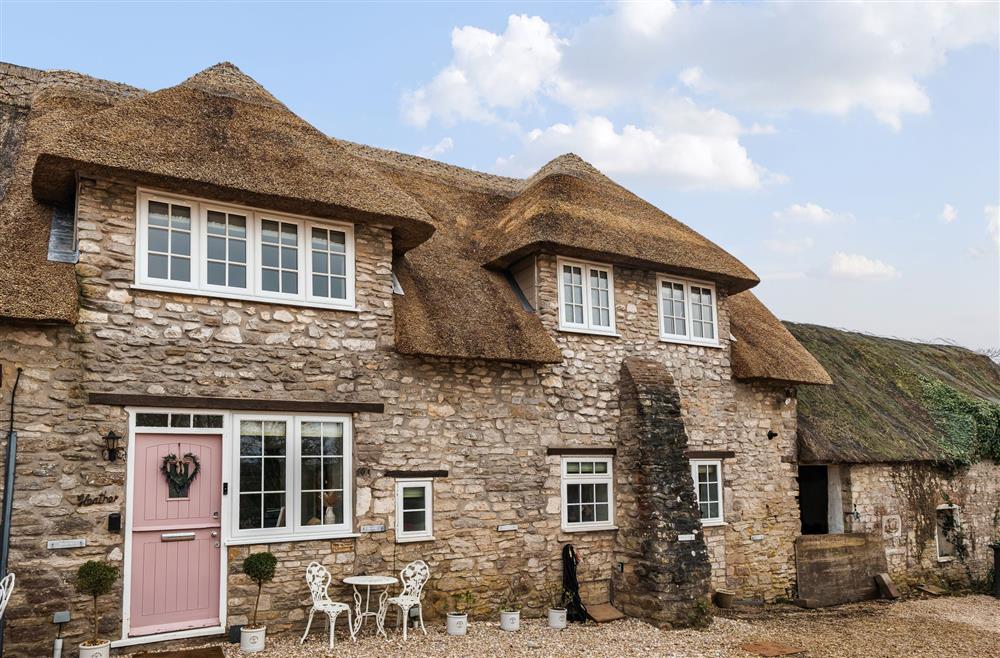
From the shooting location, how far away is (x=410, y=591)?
31.3 feet

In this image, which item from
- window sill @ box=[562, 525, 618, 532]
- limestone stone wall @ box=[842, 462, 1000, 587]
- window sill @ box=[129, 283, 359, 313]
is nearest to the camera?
window sill @ box=[129, 283, 359, 313]

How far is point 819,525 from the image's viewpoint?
1673 cm

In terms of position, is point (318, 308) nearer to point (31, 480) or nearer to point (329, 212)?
point (329, 212)

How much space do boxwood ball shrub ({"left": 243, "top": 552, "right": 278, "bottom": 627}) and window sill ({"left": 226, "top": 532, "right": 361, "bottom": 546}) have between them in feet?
0.55

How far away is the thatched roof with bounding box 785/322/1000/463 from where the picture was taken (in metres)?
14.9

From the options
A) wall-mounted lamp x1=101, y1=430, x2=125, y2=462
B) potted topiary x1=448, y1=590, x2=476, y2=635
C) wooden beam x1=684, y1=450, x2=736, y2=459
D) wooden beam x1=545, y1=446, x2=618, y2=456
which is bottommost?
potted topiary x1=448, y1=590, x2=476, y2=635

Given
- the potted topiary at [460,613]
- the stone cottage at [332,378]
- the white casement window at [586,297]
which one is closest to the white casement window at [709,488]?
the stone cottage at [332,378]

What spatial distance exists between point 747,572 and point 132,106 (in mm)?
11557

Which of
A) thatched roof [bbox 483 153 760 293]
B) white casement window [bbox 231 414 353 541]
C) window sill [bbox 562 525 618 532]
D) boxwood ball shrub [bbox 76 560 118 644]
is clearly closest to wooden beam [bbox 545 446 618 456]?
window sill [bbox 562 525 618 532]

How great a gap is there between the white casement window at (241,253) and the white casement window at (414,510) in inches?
97.5

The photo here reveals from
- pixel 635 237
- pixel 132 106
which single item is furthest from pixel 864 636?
pixel 132 106

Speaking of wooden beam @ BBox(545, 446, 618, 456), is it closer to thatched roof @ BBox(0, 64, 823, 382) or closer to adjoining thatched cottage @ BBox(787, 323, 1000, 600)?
thatched roof @ BBox(0, 64, 823, 382)

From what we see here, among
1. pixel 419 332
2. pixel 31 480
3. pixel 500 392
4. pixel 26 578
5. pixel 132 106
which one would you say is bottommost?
pixel 26 578

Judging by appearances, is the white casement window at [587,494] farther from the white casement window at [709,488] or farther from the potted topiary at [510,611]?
the white casement window at [709,488]
